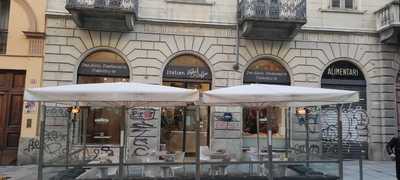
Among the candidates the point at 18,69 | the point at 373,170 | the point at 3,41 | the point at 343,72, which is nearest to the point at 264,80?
the point at 343,72

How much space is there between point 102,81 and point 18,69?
3.01m

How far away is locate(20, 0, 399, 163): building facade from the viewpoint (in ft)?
49.0

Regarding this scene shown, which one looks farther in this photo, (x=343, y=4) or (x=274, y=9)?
(x=343, y=4)

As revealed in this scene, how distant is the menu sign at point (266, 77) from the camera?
52.3 ft

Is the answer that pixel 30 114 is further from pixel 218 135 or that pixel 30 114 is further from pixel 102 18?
pixel 218 135

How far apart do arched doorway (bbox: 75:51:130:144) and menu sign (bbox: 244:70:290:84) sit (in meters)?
4.83

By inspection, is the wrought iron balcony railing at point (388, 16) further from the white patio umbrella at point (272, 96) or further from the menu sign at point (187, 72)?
the white patio umbrella at point (272, 96)

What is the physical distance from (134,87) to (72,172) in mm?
2545

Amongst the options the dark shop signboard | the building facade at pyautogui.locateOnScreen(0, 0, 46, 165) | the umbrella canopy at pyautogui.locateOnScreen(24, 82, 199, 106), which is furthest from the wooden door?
the dark shop signboard

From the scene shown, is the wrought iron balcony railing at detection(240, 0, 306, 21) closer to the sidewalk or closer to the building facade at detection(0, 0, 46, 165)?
the sidewalk

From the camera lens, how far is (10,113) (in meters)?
14.4

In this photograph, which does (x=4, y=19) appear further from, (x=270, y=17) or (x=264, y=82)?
(x=264, y=82)

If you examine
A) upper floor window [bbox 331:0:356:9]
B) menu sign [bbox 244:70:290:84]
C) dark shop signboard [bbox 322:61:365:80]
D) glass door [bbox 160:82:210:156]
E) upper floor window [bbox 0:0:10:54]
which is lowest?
glass door [bbox 160:82:210:156]

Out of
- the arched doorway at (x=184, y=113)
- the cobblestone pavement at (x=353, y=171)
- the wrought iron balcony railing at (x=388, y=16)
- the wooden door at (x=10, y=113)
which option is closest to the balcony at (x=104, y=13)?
the arched doorway at (x=184, y=113)
